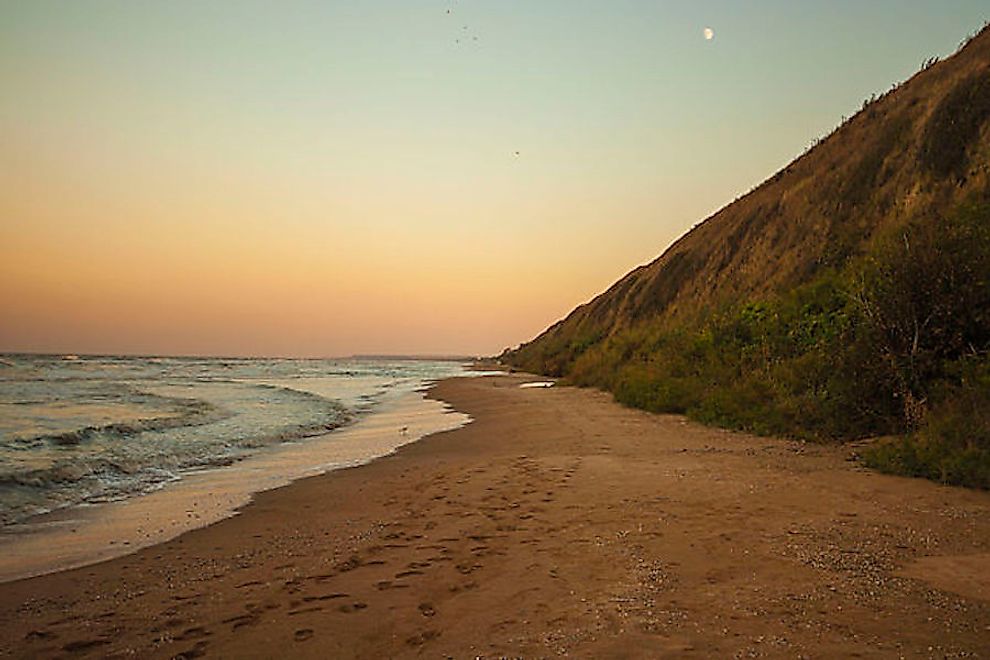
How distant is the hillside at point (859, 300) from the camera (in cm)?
954

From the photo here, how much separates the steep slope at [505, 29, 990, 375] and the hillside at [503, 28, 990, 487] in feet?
0.24

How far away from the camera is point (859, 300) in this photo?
1045 cm

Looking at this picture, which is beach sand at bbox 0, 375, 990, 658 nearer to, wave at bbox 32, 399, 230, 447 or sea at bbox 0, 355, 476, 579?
sea at bbox 0, 355, 476, 579

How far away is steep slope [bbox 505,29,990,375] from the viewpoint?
58.0 feet

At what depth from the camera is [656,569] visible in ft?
15.5

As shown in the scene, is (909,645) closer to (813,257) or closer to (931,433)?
(931,433)

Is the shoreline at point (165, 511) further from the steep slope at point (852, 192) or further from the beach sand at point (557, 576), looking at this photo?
the steep slope at point (852, 192)

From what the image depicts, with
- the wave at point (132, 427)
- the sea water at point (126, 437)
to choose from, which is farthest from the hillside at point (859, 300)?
the wave at point (132, 427)

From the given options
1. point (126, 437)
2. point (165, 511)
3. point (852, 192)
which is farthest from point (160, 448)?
point (852, 192)

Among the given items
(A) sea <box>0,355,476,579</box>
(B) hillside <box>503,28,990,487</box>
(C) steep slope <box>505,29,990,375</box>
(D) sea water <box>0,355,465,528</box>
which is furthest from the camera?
(C) steep slope <box>505,29,990,375</box>

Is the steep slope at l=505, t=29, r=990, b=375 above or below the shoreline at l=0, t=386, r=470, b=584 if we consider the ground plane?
above

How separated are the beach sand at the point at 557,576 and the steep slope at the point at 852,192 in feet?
37.2

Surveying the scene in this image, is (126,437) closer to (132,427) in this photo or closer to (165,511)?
(132,427)

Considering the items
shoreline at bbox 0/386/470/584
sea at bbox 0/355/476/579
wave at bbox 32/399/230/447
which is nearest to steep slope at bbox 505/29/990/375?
sea at bbox 0/355/476/579
